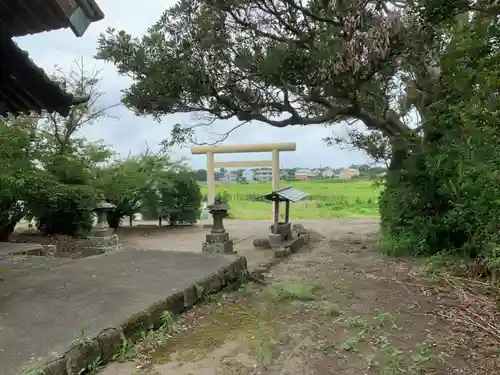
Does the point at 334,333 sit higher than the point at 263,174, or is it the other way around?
the point at 263,174

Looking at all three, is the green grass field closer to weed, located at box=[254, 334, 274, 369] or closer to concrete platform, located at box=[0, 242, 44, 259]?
concrete platform, located at box=[0, 242, 44, 259]

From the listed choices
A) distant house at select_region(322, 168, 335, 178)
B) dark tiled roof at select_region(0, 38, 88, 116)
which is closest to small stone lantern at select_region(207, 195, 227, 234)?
dark tiled roof at select_region(0, 38, 88, 116)

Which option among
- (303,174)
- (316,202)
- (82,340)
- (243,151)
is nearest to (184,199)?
(243,151)

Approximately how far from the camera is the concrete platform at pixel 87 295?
301cm

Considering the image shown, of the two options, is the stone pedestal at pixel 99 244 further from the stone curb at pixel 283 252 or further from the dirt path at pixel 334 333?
the dirt path at pixel 334 333

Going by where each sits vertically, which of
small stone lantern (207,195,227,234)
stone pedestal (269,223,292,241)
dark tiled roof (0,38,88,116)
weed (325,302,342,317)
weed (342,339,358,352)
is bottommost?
weed (342,339,358,352)

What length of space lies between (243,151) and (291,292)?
1034 centimetres

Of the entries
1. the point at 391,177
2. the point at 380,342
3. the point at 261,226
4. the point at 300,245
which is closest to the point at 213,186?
the point at 261,226

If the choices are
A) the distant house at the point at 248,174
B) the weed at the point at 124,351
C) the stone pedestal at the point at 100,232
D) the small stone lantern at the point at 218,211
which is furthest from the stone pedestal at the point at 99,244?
the weed at the point at 124,351

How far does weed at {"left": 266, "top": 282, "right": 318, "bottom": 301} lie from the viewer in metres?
5.27

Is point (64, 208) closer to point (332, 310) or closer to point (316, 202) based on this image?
point (332, 310)

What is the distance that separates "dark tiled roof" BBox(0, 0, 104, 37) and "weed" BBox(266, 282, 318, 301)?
3.68 meters

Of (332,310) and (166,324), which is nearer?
(166,324)

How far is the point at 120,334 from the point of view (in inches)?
132
